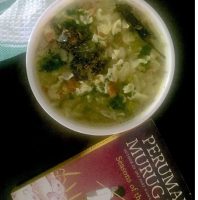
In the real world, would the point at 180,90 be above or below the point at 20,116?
below

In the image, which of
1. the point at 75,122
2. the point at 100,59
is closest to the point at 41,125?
the point at 75,122

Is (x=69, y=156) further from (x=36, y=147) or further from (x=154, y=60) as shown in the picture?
(x=154, y=60)

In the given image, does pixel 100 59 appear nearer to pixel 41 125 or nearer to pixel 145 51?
pixel 145 51

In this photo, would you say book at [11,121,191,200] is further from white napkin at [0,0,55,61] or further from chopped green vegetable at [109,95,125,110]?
white napkin at [0,0,55,61]

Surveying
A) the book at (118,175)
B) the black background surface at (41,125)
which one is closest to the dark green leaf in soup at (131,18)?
the black background surface at (41,125)

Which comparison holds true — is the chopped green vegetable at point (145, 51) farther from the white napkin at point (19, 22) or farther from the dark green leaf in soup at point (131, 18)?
the white napkin at point (19, 22)

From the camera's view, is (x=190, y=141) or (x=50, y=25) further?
(x=190, y=141)

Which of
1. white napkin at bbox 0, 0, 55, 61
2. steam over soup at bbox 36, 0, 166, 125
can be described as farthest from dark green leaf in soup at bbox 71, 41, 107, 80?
white napkin at bbox 0, 0, 55, 61

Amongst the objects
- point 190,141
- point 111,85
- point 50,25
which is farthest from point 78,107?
point 190,141
